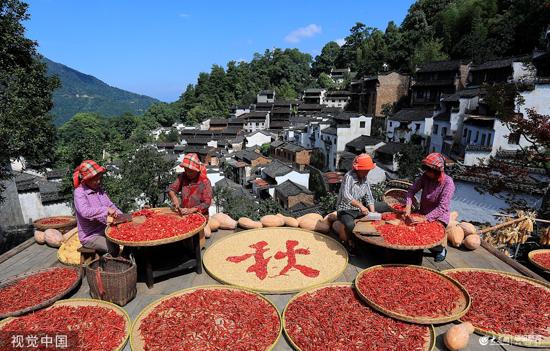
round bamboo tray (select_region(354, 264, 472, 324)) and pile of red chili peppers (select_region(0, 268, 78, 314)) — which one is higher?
round bamboo tray (select_region(354, 264, 472, 324))

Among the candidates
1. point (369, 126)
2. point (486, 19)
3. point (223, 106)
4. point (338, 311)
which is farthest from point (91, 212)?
point (223, 106)

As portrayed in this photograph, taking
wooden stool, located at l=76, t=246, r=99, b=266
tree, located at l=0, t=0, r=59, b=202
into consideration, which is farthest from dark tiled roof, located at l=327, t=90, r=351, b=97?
wooden stool, located at l=76, t=246, r=99, b=266

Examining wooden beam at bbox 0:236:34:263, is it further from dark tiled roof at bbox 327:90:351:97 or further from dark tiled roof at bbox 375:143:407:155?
dark tiled roof at bbox 327:90:351:97

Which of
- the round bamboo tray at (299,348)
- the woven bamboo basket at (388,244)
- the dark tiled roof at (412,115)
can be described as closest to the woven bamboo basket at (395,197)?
the woven bamboo basket at (388,244)

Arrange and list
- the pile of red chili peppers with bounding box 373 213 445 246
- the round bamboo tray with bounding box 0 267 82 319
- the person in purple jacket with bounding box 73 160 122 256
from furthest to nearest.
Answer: the person in purple jacket with bounding box 73 160 122 256 → the pile of red chili peppers with bounding box 373 213 445 246 → the round bamboo tray with bounding box 0 267 82 319

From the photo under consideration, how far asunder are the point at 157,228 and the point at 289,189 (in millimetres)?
24037

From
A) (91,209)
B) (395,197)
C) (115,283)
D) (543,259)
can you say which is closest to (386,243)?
(395,197)

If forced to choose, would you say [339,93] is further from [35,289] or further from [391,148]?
[35,289]

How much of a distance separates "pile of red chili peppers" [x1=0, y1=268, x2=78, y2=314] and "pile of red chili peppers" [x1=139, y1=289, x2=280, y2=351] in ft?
4.89

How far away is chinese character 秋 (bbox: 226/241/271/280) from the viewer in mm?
4746

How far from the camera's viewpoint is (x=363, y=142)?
32.6 m

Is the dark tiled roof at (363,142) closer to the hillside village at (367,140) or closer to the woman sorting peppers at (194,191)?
the hillside village at (367,140)

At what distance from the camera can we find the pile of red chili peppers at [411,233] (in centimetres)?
425

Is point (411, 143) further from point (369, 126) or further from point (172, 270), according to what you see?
point (172, 270)
